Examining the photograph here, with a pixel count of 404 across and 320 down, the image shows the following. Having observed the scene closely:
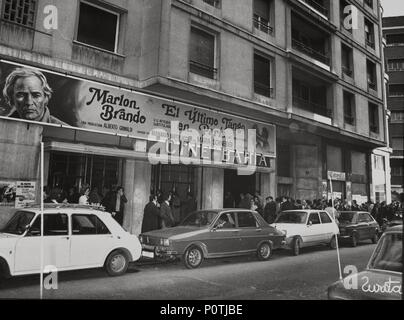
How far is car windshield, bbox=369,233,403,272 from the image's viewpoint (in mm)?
3887

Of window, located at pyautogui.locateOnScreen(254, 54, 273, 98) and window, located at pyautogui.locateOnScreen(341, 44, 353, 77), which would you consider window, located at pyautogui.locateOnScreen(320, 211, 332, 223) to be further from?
window, located at pyautogui.locateOnScreen(341, 44, 353, 77)

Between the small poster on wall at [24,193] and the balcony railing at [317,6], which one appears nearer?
the small poster on wall at [24,193]

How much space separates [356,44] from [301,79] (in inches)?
234

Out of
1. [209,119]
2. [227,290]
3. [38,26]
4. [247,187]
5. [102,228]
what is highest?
[38,26]

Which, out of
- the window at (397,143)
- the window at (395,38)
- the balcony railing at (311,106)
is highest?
the window at (395,38)

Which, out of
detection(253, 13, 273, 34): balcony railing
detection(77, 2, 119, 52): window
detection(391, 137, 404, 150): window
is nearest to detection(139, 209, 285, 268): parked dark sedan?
detection(77, 2, 119, 52): window

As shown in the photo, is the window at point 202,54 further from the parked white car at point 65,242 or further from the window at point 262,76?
the parked white car at point 65,242

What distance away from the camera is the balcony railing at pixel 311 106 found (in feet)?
66.0

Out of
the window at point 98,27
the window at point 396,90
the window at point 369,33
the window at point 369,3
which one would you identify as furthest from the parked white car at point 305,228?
Answer: the window at point 396,90

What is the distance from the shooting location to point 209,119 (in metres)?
14.9

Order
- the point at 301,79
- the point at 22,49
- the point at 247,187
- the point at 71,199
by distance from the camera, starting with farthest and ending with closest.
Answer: the point at 301,79 < the point at 247,187 < the point at 71,199 < the point at 22,49

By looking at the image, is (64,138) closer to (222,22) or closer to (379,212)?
(222,22)

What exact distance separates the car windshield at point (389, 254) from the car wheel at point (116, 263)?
5.51m

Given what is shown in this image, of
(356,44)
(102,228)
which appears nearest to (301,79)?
(356,44)
